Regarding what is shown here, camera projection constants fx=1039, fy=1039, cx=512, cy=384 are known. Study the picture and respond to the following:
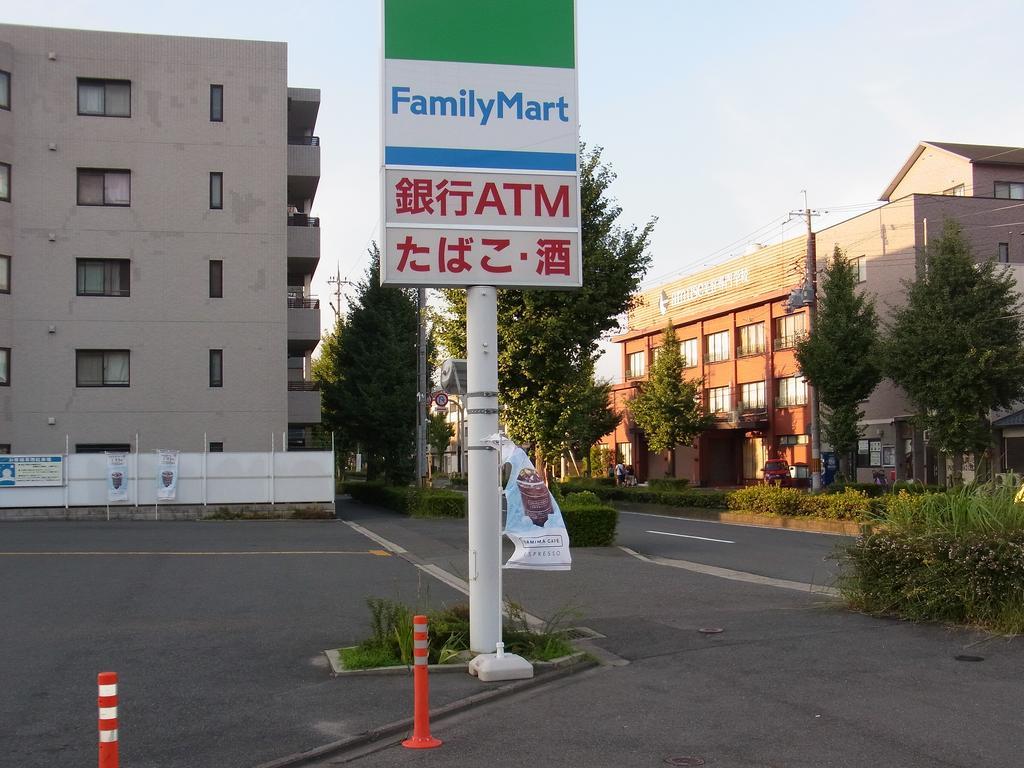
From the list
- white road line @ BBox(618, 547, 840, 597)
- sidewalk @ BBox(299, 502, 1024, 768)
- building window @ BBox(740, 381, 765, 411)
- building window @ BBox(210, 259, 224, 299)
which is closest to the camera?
sidewalk @ BBox(299, 502, 1024, 768)

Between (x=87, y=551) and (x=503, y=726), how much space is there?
14.6 metres

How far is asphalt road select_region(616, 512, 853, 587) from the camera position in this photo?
54.7 ft

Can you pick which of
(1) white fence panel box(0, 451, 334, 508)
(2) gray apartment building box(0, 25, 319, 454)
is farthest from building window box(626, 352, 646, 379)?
(1) white fence panel box(0, 451, 334, 508)

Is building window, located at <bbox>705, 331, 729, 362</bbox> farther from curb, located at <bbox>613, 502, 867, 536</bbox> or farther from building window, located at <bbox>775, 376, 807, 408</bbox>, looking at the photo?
curb, located at <bbox>613, 502, 867, 536</bbox>

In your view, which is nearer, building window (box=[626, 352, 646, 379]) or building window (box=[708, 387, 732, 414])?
building window (box=[708, 387, 732, 414])

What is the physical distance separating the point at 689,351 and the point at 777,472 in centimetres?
1485

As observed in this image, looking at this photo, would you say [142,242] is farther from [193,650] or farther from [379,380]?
[193,650]

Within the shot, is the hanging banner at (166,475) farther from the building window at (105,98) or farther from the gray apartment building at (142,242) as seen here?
the building window at (105,98)

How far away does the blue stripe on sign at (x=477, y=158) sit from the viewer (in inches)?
361

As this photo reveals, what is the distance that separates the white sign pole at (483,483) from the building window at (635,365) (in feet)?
196

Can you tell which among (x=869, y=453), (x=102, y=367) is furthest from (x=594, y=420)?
(x=102, y=367)

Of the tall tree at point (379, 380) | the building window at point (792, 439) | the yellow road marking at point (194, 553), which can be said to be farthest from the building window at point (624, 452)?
the yellow road marking at point (194, 553)

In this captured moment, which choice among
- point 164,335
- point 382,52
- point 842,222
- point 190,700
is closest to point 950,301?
point 842,222

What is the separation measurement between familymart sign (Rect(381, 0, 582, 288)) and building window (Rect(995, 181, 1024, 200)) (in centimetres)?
4685
